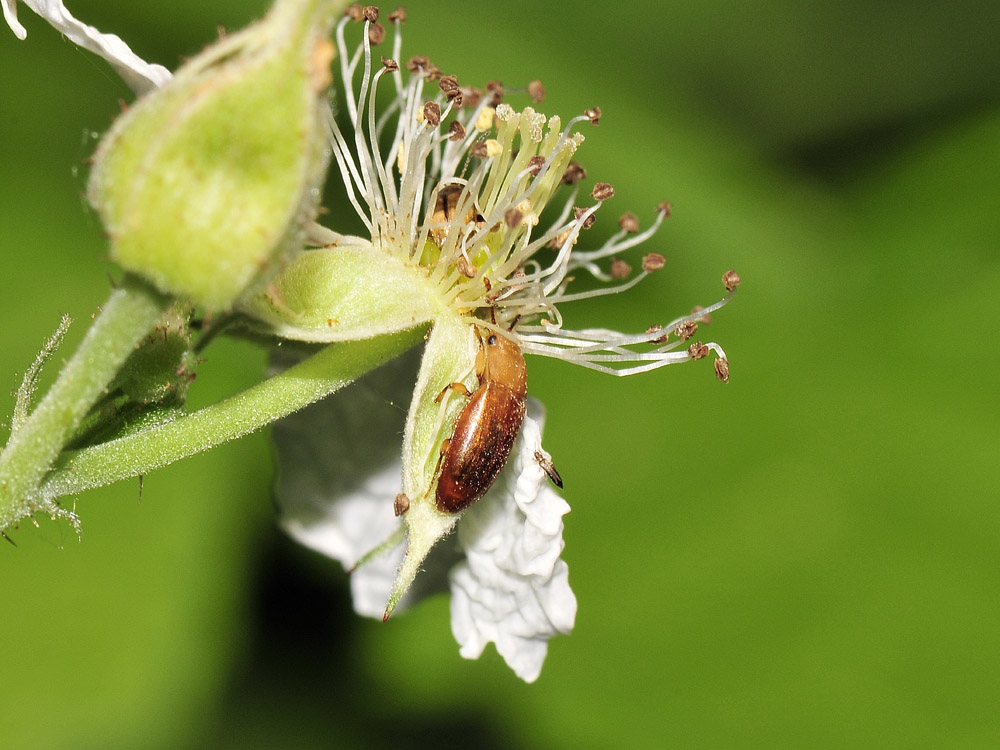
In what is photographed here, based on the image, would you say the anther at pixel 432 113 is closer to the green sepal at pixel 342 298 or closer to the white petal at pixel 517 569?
the green sepal at pixel 342 298

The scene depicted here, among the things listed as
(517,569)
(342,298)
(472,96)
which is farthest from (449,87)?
(517,569)

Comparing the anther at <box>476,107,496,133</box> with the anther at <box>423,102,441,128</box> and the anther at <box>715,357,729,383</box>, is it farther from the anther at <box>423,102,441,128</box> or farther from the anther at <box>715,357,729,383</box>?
the anther at <box>715,357,729,383</box>

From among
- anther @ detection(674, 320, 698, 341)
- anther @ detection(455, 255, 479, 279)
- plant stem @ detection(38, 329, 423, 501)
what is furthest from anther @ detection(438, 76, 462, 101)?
anther @ detection(674, 320, 698, 341)

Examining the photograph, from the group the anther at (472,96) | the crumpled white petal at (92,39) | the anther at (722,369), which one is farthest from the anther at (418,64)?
the anther at (722,369)

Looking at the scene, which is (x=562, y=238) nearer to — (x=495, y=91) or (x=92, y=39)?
(x=495, y=91)

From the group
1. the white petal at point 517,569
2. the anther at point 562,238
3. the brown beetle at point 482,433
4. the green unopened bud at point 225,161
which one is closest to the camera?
the green unopened bud at point 225,161

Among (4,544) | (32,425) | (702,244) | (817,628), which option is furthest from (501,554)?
(702,244)
